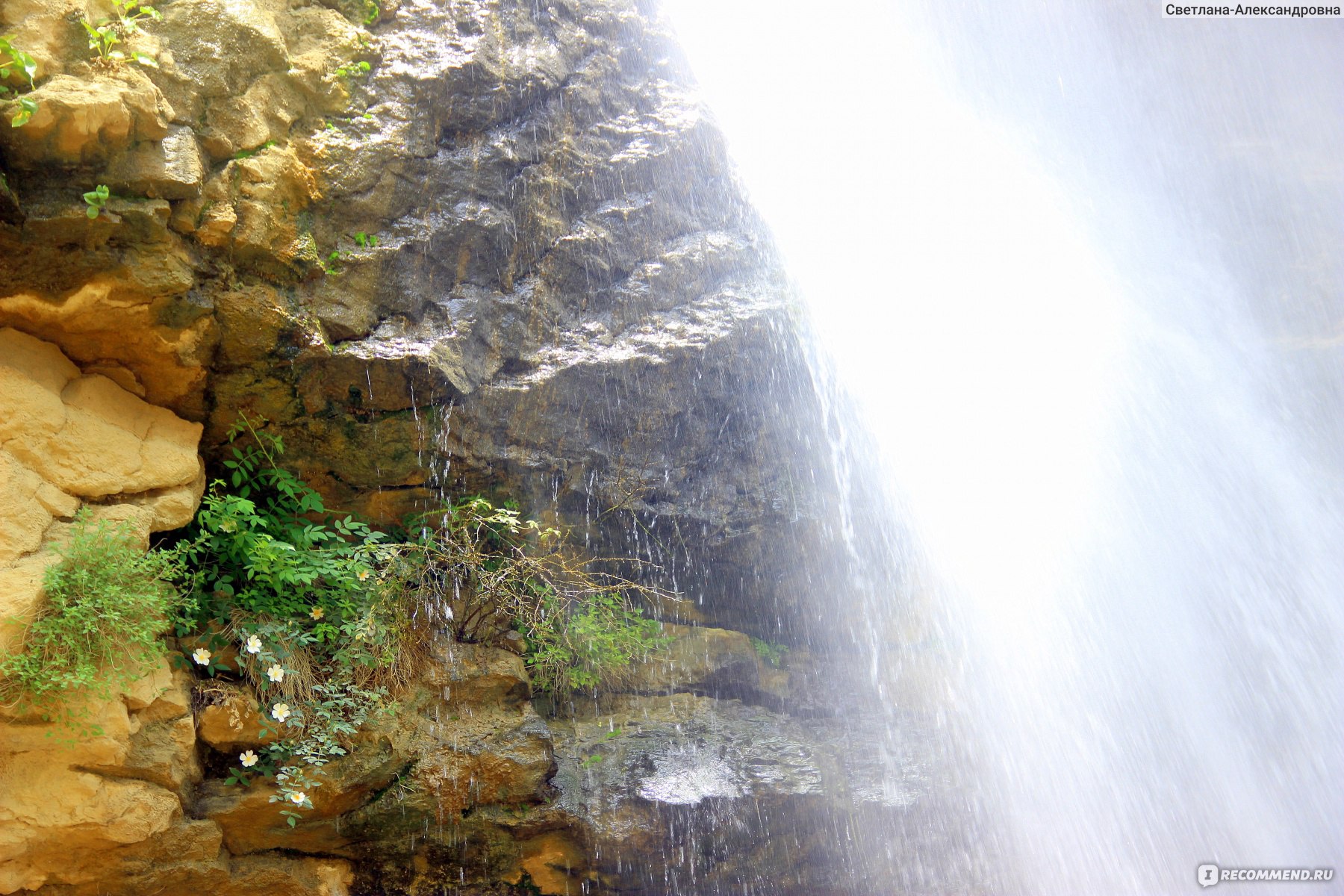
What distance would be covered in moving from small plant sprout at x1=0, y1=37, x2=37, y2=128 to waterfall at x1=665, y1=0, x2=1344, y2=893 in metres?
4.08

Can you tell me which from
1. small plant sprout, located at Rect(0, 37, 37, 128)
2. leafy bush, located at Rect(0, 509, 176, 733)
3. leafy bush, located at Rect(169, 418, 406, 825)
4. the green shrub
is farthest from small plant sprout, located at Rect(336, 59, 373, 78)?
the green shrub

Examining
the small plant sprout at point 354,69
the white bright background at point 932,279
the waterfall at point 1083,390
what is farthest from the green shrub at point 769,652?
the small plant sprout at point 354,69

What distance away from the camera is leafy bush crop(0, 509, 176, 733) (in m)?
2.96

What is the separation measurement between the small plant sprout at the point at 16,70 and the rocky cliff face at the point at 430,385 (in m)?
0.08

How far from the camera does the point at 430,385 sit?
4.15 m

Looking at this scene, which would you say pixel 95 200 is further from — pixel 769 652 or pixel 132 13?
pixel 769 652

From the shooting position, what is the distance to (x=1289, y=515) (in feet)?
27.5

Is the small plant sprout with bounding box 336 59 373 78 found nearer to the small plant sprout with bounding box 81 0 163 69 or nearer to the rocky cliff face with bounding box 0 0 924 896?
the rocky cliff face with bounding box 0 0 924 896

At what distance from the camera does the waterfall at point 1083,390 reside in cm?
554

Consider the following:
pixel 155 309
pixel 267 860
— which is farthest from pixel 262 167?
pixel 267 860

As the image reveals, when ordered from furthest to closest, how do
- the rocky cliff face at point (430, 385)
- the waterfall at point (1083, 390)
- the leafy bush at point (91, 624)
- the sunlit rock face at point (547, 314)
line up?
1. the waterfall at point (1083, 390)
2. the sunlit rock face at point (547, 314)
3. the rocky cliff face at point (430, 385)
4. the leafy bush at point (91, 624)

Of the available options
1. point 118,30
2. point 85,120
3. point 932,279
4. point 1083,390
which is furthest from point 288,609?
point 1083,390

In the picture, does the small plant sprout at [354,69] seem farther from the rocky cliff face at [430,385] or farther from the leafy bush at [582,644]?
the leafy bush at [582,644]

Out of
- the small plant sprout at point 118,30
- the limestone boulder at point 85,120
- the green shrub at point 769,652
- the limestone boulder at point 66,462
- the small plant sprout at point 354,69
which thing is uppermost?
the small plant sprout at point 354,69
